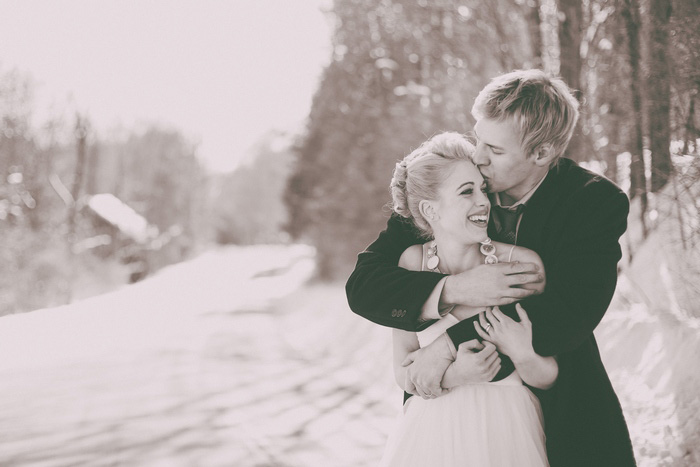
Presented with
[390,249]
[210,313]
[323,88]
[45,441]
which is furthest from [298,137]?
[390,249]

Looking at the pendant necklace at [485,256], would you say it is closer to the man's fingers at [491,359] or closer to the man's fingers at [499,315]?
the man's fingers at [499,315]

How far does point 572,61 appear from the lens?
313 inches

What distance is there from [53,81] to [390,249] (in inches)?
742

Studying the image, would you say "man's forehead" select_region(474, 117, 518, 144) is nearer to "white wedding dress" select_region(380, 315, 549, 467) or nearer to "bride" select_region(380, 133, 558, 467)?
"bride" select_region(380, 133, 558, 467)

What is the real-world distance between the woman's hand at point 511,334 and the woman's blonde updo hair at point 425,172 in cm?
54

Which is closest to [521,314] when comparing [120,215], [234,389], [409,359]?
[409,359]

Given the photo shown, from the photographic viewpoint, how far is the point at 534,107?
2.43m

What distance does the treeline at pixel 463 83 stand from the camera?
16.4 feet

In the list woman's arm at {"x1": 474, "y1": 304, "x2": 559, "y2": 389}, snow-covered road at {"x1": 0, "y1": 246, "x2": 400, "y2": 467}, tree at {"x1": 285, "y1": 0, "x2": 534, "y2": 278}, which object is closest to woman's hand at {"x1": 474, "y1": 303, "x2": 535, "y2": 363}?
woman's arm at {"x1": 474, "y1": 304, "x2": 559, "y2": 389}

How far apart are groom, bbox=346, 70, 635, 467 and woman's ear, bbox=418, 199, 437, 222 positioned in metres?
0.24

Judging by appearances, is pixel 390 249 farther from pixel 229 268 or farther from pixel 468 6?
pixel 229 268

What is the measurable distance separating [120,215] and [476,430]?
3110 centimetres

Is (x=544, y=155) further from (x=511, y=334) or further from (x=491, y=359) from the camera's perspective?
(x=491, y=359)

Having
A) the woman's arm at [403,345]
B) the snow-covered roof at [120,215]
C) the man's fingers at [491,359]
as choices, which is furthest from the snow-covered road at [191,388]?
the snow-covered roof at [120,215]
